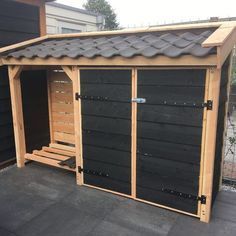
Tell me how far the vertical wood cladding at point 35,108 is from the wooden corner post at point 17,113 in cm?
21

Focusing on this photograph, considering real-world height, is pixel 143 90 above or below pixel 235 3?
below

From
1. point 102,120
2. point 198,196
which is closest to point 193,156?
point 198,196

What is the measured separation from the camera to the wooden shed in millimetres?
2938

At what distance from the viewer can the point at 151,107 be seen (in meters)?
3.28

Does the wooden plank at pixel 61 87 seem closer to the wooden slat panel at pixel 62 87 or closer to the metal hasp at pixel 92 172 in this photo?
the wooden slat panel at pixel 62 87

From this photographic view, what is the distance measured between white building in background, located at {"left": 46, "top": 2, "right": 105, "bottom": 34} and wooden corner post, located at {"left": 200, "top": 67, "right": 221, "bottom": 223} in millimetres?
8189

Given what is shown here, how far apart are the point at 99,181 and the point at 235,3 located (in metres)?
19.8

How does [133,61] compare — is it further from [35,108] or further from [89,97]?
[35,108]

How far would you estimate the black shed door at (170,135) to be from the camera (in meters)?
3.02

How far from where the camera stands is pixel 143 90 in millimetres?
3297

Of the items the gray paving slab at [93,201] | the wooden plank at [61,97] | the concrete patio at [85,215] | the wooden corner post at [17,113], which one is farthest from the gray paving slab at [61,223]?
the wooden plank at [61,97]

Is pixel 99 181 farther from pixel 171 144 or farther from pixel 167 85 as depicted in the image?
pixel 167 85

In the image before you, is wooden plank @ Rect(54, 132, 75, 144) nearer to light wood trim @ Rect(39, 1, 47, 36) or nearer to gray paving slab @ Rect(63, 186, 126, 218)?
gray paving slab @ Rect(63, 186, 126, 218)

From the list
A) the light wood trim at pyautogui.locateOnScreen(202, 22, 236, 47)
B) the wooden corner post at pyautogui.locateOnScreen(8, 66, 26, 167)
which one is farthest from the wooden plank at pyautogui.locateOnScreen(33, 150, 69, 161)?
the light wood trim at pyautogui.locateOnScreen(202, 22, 236, 47)
